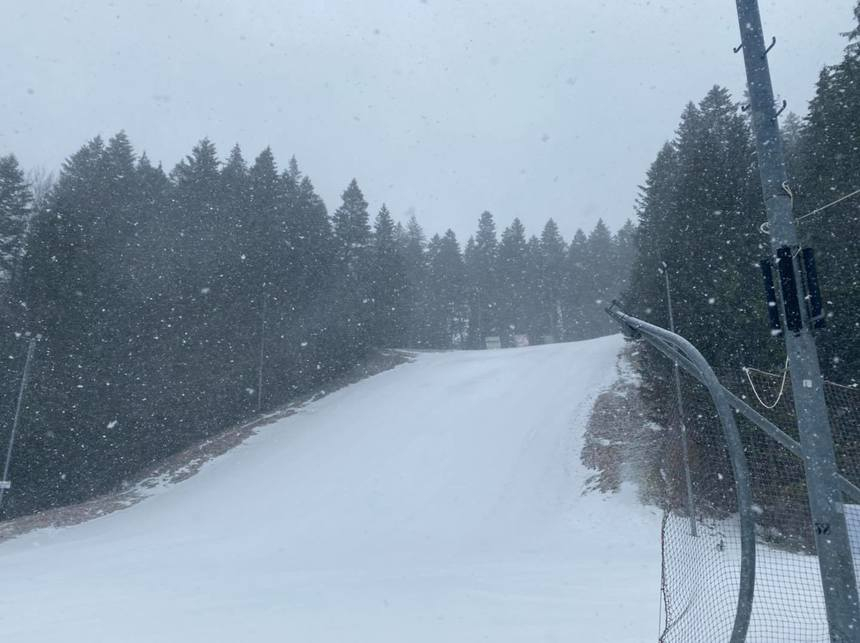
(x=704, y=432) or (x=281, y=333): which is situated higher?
(x=281, y=333)

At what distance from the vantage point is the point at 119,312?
30.1m

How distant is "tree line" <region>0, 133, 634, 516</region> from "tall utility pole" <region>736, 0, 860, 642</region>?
28.0 meters

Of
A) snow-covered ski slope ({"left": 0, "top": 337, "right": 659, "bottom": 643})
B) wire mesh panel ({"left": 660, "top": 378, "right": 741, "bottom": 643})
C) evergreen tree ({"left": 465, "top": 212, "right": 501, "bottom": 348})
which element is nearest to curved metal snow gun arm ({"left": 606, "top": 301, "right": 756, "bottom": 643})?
wire mesh panel ({"left": 660, "top": 378, "right": 741, "bottom": 643})

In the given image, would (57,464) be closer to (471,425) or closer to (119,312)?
(119,312)

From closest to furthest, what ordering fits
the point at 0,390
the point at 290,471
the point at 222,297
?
the point at 290,471 → the point at 0,390 → the point at 222,297

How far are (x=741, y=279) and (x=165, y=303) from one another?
87.6 feet

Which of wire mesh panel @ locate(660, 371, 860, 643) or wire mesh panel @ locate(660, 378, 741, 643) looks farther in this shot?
wire mesh panel @ locate(660, 378, 741, 643)

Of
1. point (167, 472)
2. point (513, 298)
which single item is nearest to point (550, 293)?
point (513, 298)

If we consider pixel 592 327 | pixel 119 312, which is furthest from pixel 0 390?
pixel 592 327

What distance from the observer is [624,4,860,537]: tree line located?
1326 centimetres

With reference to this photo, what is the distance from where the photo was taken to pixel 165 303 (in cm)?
3133

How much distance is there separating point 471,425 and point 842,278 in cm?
1395

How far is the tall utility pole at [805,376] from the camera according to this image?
4258 mm

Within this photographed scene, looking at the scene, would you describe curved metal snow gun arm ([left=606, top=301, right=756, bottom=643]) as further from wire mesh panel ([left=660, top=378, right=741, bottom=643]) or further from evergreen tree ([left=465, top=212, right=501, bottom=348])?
evergreen tree ([left=465, top=212, right=501, bottom=348])
